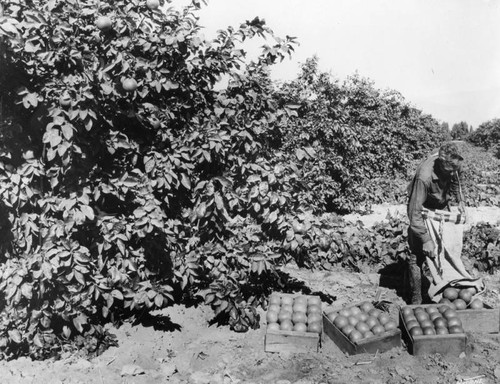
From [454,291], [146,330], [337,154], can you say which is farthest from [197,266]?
[337,154]

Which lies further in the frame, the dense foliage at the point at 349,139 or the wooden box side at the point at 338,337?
the dense foliage at the point at 349,139

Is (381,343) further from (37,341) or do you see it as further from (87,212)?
(37,341)

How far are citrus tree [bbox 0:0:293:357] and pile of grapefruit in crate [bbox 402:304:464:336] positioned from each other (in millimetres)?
1270

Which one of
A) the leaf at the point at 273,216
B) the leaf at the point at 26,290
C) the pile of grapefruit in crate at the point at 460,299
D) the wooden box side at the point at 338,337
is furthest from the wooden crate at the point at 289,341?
the leaf at the point at 26,290

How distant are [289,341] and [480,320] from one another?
170 centimetres

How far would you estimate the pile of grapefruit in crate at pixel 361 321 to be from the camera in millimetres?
3574

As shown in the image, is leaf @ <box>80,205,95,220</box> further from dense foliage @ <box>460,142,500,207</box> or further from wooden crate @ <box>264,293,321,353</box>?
dense foliage @ <box>460,142,500,207</box>

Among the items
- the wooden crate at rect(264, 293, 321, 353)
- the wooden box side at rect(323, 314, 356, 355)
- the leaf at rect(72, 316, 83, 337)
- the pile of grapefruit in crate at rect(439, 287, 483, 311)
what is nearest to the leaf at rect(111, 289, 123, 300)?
the leaf at rect(72, 316, 83, 337)

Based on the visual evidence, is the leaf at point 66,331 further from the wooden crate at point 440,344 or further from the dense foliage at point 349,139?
the dense foliage at point 349,139

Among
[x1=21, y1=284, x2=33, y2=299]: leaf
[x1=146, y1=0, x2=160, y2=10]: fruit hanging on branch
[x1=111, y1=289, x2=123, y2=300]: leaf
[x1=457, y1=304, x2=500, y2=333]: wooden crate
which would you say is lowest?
[x1=457, y1=304, x2=500, y2=333]: wooden crate

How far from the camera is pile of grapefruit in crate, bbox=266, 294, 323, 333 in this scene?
12.1ft

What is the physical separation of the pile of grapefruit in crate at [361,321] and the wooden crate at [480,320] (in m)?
0.67

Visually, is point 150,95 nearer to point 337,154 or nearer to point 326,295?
point 326,295

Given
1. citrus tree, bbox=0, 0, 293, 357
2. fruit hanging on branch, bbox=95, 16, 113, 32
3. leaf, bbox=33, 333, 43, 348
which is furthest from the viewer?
leaf, bbox=33, 333, 43, 348
